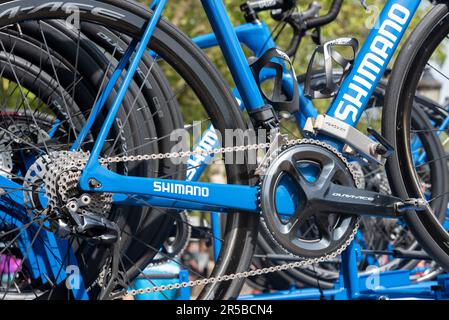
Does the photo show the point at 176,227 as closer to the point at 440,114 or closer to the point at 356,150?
the point at 356,150

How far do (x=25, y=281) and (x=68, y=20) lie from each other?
115cm

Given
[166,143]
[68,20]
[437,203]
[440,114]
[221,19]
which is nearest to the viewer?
[68,20]

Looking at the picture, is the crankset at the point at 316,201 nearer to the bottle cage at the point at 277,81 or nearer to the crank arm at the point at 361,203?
the crank arm at the point at 361,203

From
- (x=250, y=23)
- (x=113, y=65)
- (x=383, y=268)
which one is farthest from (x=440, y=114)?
(x=113, y=65)

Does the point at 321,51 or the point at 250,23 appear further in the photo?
the point at 250,23

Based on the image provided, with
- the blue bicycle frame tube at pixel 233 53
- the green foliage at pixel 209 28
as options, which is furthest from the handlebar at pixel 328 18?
the green foliage at pixel 209 28

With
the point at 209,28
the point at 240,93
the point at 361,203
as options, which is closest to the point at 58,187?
the point at 240,93

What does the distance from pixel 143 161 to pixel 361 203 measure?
85 centimetres

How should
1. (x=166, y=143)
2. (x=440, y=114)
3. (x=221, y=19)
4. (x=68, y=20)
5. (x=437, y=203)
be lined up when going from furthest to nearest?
(x=440, y=114) → (x=437, y=203) → (x=166, y=143) → (x=221, y=19) → (x=68, y=20)

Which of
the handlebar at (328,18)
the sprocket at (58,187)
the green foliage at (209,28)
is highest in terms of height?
the green foliage at (209,28)

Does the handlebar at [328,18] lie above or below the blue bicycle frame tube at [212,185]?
above

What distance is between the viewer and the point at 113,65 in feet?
10.2

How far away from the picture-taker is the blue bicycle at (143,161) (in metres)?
2.74

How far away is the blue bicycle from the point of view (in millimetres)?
2740
